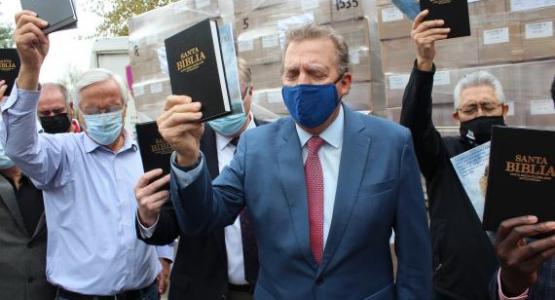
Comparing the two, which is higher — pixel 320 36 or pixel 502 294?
pixel 320 36

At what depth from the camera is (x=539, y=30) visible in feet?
8.95

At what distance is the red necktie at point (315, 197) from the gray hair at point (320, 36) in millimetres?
295

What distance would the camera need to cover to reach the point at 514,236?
1.43 meters

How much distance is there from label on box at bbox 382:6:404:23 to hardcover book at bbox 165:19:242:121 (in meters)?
1.91

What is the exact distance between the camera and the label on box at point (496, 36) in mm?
2824

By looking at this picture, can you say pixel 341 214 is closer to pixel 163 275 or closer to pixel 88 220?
pixel 88 220

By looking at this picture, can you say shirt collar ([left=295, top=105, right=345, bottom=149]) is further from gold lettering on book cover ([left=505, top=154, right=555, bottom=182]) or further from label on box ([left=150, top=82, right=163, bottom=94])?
label on box ([left=150, top=82, right=163, bottom=94])

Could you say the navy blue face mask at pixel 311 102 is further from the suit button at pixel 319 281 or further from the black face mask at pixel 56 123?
the black face mask at pixel 56 123

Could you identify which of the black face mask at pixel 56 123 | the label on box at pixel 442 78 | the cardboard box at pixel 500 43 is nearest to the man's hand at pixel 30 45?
the black face mask at pixel 56 123

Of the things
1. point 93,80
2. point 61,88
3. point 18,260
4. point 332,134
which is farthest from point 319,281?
point 61,88

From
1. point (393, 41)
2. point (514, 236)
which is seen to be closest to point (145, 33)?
point (393, 41)

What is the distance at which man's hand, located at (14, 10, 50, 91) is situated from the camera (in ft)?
6.25

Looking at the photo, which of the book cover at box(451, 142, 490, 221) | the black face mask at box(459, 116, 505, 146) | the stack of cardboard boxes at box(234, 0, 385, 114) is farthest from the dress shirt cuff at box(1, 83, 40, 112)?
the black face mask at box(459, 116, 505, 146)

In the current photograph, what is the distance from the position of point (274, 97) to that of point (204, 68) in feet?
7.29
